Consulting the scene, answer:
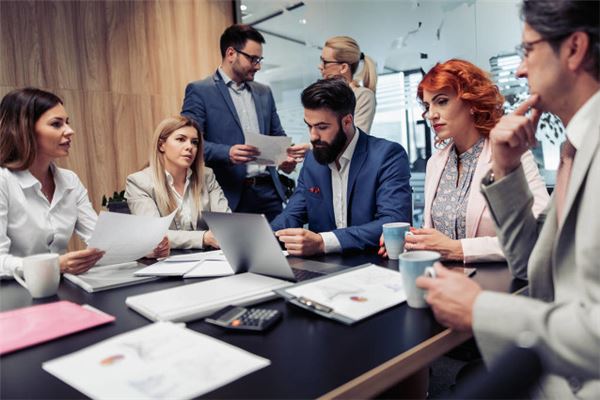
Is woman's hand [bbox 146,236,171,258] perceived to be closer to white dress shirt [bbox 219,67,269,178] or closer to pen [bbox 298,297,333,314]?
pen [bbox 298,297,333,314]

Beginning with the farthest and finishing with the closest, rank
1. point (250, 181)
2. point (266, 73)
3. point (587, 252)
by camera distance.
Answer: point (266, 73) → point (250, 181) → point (587, 252)

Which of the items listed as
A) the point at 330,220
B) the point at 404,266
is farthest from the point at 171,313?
the point at 330,220

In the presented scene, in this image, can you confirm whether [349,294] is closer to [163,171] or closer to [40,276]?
[40,276]

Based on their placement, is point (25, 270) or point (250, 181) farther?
point (250, 181)

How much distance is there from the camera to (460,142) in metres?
1.95

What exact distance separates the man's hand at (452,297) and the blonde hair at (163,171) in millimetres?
1673

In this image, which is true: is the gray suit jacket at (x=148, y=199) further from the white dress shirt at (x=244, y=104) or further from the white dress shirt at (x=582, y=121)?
the white dress shirt at (x=582, y=121)

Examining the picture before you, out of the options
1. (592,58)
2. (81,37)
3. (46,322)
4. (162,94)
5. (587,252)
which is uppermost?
(81,37)

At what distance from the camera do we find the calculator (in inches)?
36.9

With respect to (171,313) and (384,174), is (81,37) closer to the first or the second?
(384,174)

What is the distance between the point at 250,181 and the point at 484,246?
1820 millimetres

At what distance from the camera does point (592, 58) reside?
918mm

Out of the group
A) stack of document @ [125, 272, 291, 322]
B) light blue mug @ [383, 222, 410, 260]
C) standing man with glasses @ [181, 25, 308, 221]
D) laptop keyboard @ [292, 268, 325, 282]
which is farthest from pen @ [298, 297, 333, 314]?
standing man with glasses @ [181, 25, 308, 221]

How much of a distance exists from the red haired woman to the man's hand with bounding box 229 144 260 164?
2.89 feet
